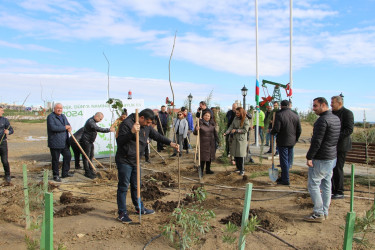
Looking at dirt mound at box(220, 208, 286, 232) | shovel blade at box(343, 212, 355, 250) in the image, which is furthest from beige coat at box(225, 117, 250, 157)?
shovel blade at box(343, 212, 355, 250)

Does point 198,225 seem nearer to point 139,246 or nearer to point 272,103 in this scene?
point 139,246

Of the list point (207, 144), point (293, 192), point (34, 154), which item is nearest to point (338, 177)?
point (293, 192)

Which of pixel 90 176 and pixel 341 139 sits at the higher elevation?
pixel 341 139

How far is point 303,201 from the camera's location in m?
5.21

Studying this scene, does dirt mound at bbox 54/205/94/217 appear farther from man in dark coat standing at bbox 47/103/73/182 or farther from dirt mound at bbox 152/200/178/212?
man in dark coat standing at bbox 47/103/73/182

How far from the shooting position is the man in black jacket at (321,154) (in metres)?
4.21

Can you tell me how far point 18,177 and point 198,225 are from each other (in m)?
6.27

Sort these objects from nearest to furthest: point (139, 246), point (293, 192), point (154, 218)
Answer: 1. point (139, 246)
2. point (154, 218)
3. point (293, 192)

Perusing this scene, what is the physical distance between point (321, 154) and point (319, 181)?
1.27ft

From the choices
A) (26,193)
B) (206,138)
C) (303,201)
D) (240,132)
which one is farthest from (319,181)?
(26,193)

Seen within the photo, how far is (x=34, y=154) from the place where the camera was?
11641 millimetres

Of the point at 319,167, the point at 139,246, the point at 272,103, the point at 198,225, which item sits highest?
the point at 272,103

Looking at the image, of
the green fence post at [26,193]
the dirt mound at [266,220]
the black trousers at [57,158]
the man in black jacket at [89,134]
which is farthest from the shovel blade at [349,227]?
the black trousers at [57,158]

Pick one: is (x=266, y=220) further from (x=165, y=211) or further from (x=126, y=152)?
(x=126, y=152)
